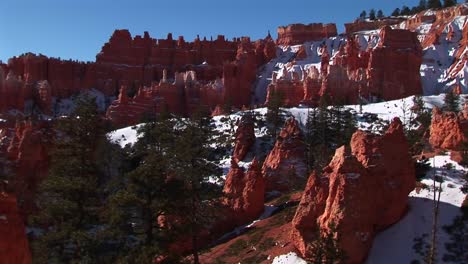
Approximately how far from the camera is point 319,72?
10800 cm

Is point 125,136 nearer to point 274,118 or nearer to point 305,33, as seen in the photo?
point 274,118

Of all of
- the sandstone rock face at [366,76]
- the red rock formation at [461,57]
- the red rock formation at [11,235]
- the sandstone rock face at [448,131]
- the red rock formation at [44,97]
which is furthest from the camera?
the red rock formation at [461,57]

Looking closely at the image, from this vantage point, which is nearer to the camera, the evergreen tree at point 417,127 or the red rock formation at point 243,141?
the evergreen tree at point 417,127

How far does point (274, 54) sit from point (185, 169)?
10414cm

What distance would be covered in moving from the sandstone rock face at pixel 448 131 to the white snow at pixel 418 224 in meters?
3.78

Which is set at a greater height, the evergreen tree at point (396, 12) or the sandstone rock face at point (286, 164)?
the evergreen tree at point (396, 12)

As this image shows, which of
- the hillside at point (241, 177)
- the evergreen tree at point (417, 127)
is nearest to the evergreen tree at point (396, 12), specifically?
the hillside at point (241, 177)

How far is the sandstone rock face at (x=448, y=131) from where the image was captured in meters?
37.3

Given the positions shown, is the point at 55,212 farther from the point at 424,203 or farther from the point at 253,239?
the point at 424,203

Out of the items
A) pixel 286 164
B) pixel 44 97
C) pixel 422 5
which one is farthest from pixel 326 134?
pixel 422 5

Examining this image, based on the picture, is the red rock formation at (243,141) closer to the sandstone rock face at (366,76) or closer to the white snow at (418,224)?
the white snow at (418,224)

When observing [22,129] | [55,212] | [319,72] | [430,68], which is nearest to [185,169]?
[55,212]

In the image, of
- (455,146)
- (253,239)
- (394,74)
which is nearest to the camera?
(253,239)

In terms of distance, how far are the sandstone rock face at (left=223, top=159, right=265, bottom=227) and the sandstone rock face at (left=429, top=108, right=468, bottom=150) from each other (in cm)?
1222
